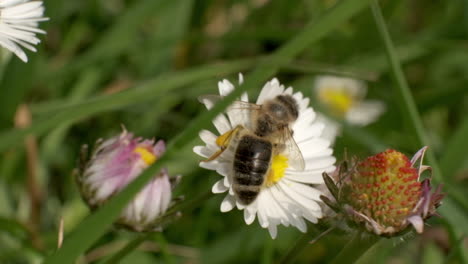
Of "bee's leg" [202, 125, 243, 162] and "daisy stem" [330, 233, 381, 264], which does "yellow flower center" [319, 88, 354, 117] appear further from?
"daisy stem" [330, 233, 381, 264]

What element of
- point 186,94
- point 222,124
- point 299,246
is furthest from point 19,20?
point 186,94

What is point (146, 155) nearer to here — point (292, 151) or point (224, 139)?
point (224, 139)

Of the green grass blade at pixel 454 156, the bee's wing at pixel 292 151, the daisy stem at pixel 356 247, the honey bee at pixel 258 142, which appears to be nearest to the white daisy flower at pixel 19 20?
the honey bee at pixel 258 142

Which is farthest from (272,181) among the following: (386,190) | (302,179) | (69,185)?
(69,185)

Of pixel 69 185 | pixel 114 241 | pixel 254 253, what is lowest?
pixel 254 253

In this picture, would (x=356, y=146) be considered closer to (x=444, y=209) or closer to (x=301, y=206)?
(x=444, y=209)

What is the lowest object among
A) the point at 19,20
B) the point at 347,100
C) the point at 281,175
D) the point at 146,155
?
the point at 347,100

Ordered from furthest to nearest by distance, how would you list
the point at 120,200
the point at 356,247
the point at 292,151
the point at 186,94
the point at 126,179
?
the point at 186,94, the point at 292,151, the point at 126,179, the point at 356,247, the point at 120,200
